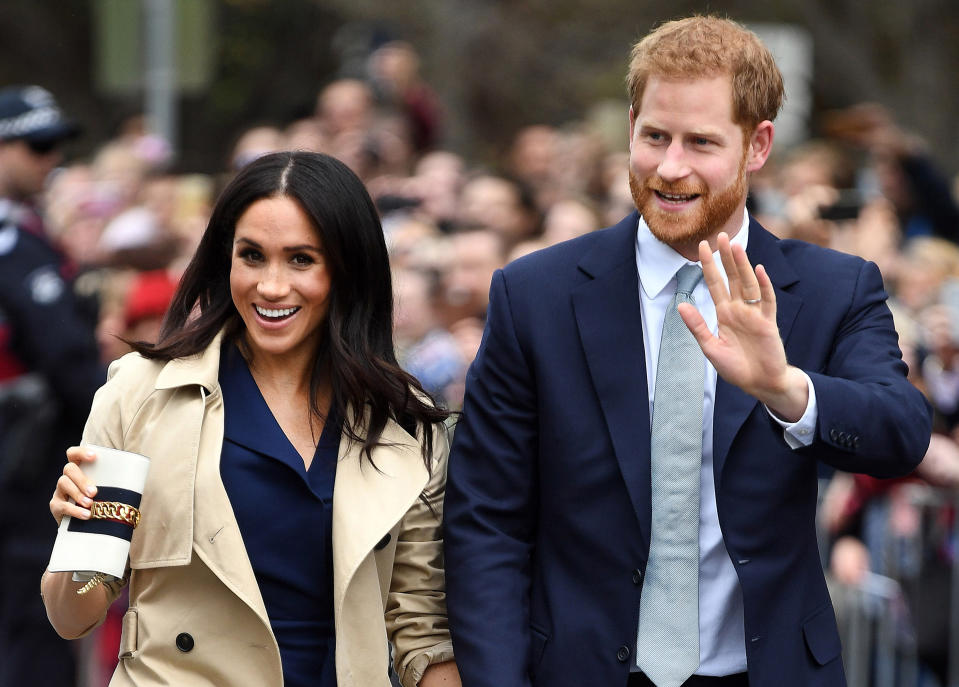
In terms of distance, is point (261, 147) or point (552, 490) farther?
point (261, 147)

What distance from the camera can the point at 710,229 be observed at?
13.4 feet

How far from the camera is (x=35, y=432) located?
7.50 m

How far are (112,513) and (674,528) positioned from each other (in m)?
1.35

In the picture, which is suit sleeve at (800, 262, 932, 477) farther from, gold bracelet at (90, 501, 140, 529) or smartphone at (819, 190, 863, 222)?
smartphone at (819, 190, 863, 222)

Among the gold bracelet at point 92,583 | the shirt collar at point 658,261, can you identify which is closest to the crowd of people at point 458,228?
the shirt collar at point 658,261

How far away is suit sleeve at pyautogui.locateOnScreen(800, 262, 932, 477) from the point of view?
147 inches

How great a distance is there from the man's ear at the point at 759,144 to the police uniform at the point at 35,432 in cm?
411

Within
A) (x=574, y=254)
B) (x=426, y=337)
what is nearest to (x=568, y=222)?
(x=426, y=337)

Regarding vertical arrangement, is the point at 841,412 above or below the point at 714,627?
above

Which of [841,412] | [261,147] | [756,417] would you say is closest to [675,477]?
[756,417]

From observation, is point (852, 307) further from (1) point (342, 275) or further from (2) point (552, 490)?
(1) point (342, 275)

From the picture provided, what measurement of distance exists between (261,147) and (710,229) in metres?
7.31

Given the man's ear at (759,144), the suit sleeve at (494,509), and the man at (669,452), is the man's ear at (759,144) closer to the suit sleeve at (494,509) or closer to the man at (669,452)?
the man at (669,452)

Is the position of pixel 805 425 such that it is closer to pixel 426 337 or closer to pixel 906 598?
pixel 426 337
